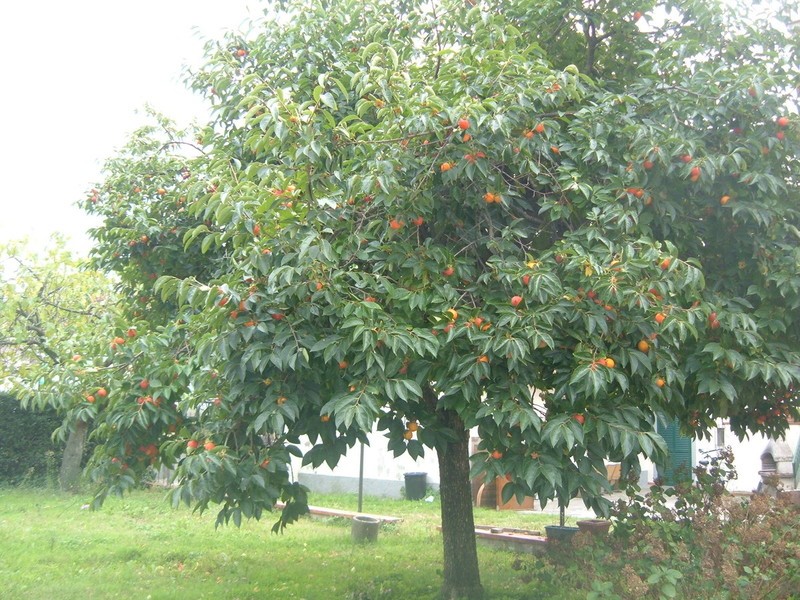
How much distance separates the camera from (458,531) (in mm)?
7504

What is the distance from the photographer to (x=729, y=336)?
5258mm

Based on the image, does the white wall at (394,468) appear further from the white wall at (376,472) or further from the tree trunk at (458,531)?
the tree trunk at (458,531)

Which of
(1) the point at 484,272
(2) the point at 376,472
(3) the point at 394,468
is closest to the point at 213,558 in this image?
(1) the point at 484,272

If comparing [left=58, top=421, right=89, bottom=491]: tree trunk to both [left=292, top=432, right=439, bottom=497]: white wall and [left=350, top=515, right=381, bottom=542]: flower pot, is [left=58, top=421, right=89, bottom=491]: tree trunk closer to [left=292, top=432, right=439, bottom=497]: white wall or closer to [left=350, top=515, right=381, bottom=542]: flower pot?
[left=292, top=432, right=439, bottom=497]: white wall

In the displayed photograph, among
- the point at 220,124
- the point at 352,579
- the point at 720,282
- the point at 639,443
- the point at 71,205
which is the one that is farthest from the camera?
the point at 71,205

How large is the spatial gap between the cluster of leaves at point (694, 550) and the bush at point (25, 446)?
13.9 meters

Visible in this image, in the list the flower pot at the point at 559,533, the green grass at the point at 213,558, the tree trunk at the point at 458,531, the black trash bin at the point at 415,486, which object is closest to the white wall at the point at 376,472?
the black trash bin at the point at 415,486

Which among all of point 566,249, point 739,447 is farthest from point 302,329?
point 739,447

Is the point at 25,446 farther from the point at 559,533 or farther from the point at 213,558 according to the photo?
the point at 559,533

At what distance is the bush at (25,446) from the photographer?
17.3 metres

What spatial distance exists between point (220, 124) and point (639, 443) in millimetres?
4647

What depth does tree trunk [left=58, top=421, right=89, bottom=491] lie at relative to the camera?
54.5 ft

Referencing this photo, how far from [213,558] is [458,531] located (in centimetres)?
370

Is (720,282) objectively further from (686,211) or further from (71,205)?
(71,205)
